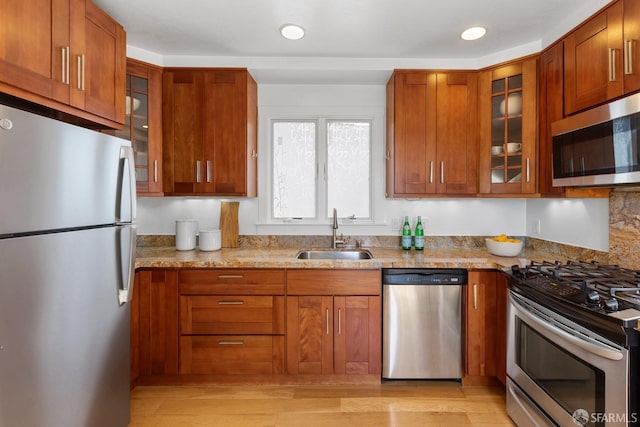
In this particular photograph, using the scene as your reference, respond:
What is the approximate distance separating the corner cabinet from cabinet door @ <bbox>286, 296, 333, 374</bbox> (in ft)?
5.03

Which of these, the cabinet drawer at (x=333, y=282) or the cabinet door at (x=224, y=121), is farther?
the cabinet door at (x=224, y=121)

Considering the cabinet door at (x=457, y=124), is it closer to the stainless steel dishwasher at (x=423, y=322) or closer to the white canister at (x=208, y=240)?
the stainless steel dishwasher at (x=423, y=322)

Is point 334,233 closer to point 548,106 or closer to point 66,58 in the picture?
point 548,106

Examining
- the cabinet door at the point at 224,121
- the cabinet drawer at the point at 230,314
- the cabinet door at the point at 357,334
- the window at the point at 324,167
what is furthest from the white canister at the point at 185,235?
the cabinet door at the point at 357,334

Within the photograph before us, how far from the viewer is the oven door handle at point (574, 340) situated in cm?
121

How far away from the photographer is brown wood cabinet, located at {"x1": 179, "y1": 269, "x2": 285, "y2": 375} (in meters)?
2.26

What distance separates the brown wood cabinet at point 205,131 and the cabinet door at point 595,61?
7.19 feet

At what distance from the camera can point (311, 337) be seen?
227 cm

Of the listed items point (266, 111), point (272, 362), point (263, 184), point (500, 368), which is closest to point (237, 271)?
point (272, 362)

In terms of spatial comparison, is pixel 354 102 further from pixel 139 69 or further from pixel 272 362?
pixel 272 362

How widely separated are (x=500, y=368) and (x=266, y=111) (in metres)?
2.69

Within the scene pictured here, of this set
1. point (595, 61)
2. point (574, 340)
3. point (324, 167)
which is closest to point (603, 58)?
point (595, 61)

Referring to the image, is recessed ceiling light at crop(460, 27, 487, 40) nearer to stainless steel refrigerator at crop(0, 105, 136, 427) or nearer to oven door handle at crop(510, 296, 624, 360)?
oven door handle at crop(510, 296, 624, 360)

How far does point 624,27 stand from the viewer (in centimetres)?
162
